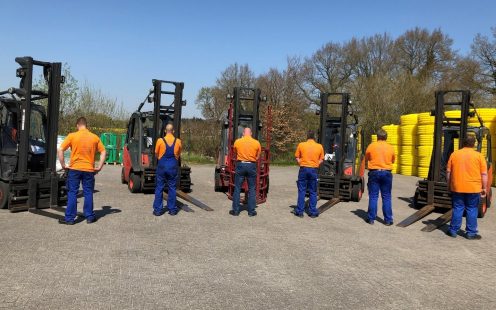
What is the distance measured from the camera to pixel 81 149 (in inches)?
308

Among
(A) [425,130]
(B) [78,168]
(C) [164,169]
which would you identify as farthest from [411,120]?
(B) [78,168]

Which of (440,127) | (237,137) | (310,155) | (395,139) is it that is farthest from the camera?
(395,139)

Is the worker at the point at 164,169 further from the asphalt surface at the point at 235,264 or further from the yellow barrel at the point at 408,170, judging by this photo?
the yellow barrel at the point at 408,170

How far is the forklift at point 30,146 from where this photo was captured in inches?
349

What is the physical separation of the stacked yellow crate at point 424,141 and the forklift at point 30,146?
15231 mm

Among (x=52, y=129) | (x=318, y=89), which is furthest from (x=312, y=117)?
(x=52, y=129)

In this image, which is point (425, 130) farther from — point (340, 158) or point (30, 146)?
point (30, 146)

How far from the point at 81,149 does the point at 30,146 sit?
248 cm

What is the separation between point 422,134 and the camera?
19.6 meters

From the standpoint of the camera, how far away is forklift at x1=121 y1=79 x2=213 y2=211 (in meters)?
12.1

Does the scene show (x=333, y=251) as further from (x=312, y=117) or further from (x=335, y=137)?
(x=312, y=117)

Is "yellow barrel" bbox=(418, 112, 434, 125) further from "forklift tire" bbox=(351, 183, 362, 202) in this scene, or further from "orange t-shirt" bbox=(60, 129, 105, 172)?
"orange t-shirt" bbox=(60, 129, 105, 172)

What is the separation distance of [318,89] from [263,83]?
23.0 feet

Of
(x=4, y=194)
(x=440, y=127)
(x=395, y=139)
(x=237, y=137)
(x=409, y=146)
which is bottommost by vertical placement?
(x=4, y=194)
